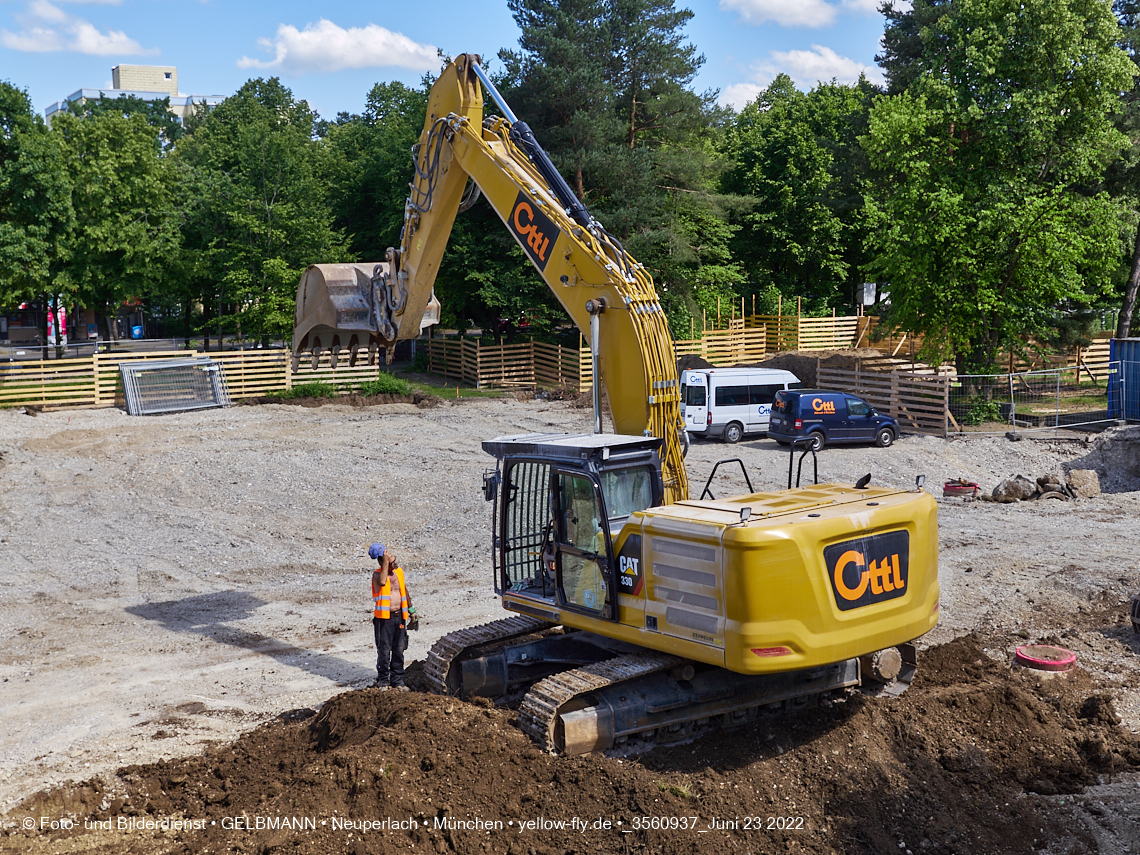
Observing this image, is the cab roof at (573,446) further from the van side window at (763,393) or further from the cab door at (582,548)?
the van side window at (763,393)

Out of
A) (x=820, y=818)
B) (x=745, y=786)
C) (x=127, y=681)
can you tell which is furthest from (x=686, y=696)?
(x=127, y=681)

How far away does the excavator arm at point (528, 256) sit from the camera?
9805mm

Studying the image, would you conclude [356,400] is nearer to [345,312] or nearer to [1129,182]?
[345,312]

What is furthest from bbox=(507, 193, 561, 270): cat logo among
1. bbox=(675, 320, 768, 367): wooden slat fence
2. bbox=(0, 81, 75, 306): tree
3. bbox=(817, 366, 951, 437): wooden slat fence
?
bbox=(675, 320, 768, 367): wooden slat fence

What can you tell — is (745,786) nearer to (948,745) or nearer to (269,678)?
(948,745)

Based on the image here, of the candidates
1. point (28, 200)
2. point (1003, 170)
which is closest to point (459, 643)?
point (1003, 170)

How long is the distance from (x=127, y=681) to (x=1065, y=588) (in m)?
12.4

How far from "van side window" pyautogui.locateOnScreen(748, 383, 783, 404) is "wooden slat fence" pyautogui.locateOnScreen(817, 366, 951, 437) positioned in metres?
3.37

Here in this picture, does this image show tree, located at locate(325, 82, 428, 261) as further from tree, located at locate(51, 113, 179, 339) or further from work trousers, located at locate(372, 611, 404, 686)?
work trousers, located at locate(372, 611, 404, 686)

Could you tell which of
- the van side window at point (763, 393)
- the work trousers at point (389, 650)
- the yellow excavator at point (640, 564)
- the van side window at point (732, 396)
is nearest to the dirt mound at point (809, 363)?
the van side window at point (763, 393)

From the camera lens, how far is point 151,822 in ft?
26.3

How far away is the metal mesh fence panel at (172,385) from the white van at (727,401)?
14.5 meters

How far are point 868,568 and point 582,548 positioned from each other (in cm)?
250

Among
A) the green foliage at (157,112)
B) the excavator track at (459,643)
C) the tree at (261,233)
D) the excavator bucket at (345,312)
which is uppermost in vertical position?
the green foliage at (157,112)
